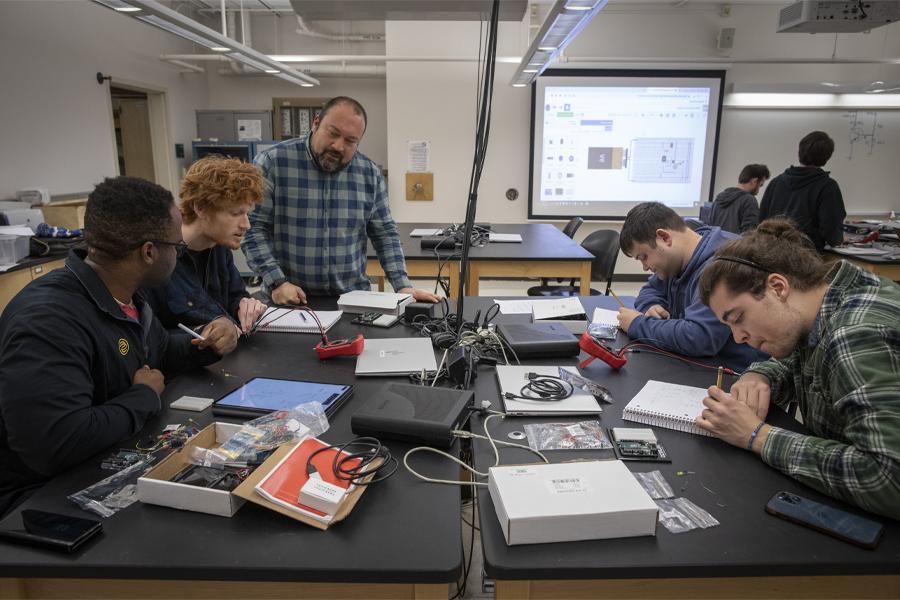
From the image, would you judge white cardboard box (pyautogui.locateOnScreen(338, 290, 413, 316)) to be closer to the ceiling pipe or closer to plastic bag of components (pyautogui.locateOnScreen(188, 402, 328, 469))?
plastic bag of components (pyautogui.locateOnScreen(188, 402, 328, 469))

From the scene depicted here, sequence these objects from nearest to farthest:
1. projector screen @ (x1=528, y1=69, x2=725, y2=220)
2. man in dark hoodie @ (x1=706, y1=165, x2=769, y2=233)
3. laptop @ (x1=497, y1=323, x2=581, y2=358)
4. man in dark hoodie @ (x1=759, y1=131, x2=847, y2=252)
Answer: laptop @ (x1=497, y1=323, x2=581, y2=358) → man in dark hoodie @ (x1=759, y1=131, x2=847, y2=252) → man in dark hoodie @ (x1=706, y1=165, x2=769, y2=233) → projector screen @ (x1=528, y1=69, x2=725, y2=220)

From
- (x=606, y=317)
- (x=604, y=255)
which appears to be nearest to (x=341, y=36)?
(x=604, y=255)

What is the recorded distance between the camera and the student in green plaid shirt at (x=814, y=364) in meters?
0.88

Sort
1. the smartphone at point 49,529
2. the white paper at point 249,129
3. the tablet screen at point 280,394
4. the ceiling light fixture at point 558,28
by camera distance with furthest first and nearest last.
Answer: the white paper at point 249,129 < the ceiling light fixture at point 558,28 < the tablet screen at point 280,394 < the smartphone at point 49,529

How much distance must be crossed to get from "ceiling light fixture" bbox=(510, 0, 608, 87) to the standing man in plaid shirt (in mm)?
860

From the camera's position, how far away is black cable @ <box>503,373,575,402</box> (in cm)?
124

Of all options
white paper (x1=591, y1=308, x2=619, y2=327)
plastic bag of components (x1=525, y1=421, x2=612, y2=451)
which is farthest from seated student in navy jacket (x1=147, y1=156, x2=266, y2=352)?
white paper (x1=591, y1=308, x2=619, y2=327)

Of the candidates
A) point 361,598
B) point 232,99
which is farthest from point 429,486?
point 232,99

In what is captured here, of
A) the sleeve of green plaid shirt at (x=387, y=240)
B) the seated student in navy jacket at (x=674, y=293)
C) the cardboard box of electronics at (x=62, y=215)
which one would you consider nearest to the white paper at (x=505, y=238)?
the sleeve of green plaid shirt at (x=387, y=240)

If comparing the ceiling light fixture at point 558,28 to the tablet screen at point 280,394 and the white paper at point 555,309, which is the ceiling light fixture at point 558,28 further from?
the tablet screen at point 280,394

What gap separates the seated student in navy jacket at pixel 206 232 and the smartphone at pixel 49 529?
0.88 m

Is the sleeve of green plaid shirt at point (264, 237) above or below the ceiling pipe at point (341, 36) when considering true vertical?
below

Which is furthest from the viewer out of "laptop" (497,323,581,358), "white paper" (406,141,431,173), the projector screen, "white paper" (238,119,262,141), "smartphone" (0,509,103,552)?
"white paper" (238,119,262,141)

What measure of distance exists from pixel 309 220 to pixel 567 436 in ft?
4.94
